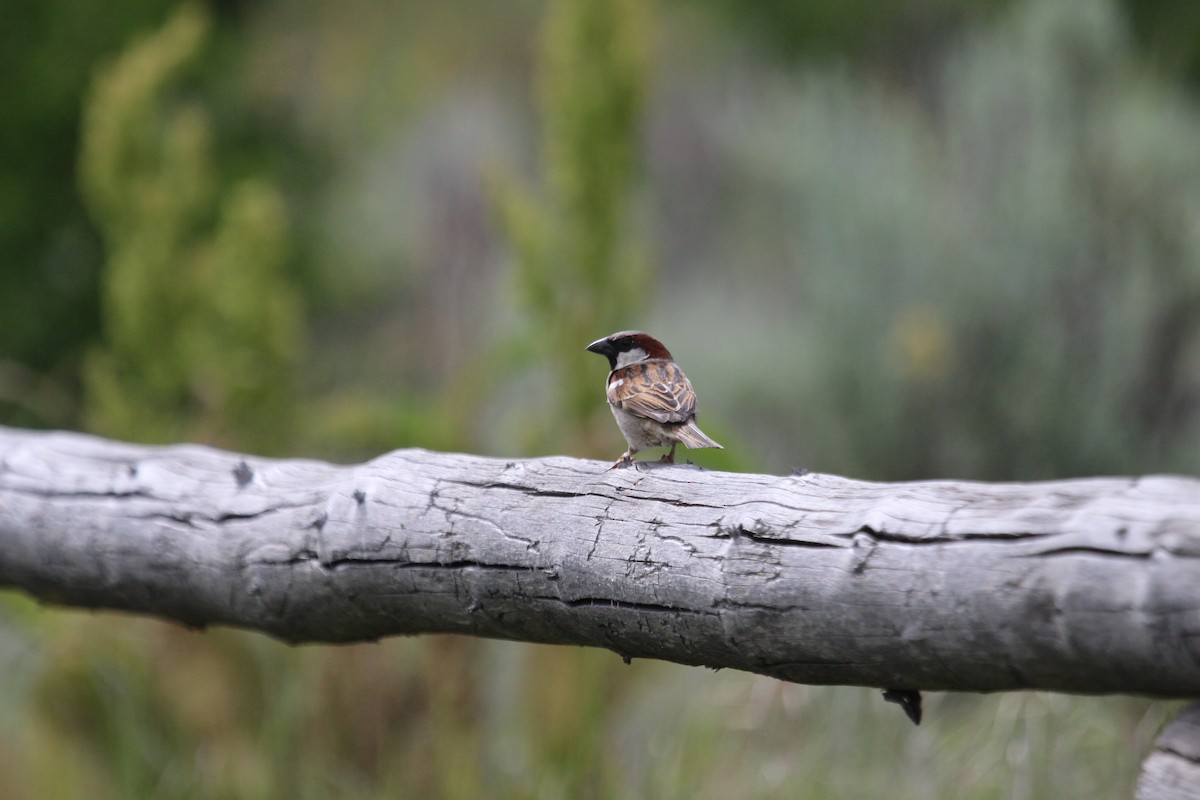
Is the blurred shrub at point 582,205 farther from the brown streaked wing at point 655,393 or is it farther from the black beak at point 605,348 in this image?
the brown streaked wing at point 655,393

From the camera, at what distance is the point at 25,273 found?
939 cm

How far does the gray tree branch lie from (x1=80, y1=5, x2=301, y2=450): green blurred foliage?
2.96 m

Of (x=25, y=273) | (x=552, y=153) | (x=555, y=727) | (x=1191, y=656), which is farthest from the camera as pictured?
(x=25, y=273)

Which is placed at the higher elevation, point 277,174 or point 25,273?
point 277,174

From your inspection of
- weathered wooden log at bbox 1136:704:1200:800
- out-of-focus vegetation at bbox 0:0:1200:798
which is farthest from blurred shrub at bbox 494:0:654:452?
weathered wooden log at bbox 1136:704:1200:800

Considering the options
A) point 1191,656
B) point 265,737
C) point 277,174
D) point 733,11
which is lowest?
point 265,737

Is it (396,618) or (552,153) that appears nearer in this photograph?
(396,618)

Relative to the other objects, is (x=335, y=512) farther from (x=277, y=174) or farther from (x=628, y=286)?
(x=277, y=174)

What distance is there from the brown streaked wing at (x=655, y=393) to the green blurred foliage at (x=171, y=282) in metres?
3.29

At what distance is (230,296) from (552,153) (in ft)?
6.16

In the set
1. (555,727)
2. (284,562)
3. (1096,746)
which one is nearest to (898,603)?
(284,562)

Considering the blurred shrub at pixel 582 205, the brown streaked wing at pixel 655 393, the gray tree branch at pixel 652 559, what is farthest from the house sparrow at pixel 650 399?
the blurred shrub at pixel 582 205

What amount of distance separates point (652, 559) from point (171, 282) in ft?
15.4

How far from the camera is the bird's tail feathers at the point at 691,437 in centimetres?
258
